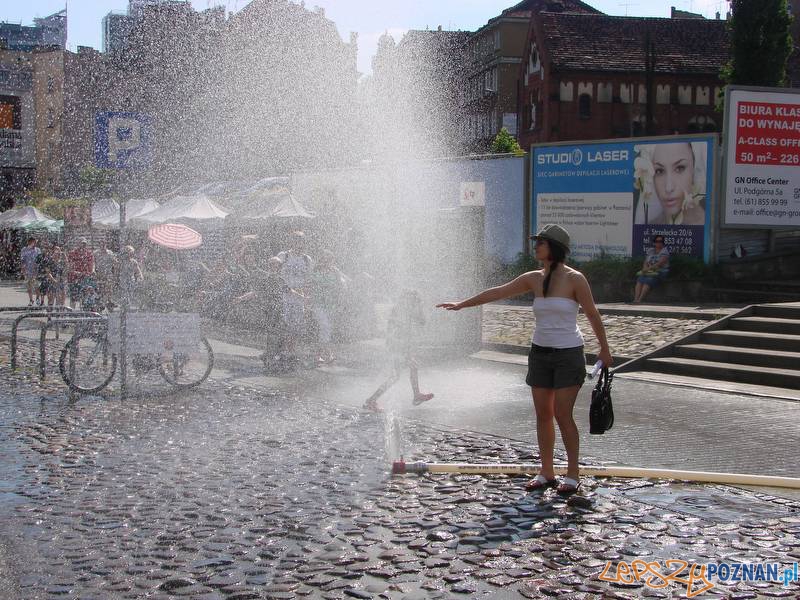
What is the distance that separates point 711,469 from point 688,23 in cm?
5225

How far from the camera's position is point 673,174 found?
740 inches

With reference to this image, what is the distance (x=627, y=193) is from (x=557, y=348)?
14.0m

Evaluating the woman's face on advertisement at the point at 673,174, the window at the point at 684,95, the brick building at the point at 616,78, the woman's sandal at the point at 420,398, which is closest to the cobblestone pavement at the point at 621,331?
the woman's face on advertisement at the point at 673,174

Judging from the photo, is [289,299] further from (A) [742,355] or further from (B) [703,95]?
(B) [703,95]

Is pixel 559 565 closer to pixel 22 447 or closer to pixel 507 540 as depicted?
pixel 507 540

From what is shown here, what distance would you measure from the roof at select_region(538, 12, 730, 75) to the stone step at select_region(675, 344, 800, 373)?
40.0 meters

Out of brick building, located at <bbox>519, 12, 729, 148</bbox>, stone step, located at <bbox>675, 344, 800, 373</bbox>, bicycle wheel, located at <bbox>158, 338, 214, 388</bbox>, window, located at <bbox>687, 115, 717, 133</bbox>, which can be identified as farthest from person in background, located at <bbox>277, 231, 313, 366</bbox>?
window, located at <bbox>687, 115, 717, 133</bbox>

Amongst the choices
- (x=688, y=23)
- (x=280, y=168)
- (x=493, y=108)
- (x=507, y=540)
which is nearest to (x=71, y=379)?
(x=507, y=540)

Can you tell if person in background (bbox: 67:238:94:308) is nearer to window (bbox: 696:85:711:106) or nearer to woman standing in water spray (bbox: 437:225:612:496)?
woman standing in water spray (bbox: 437:225:612:496)

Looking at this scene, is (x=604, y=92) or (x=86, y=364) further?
(x=604, y=92)

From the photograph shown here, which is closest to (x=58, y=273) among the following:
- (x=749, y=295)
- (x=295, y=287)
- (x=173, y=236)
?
(x=173, y=236)

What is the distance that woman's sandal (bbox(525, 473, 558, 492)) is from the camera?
20.7ft

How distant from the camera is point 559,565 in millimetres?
4820

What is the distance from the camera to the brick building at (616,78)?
50.8 m
